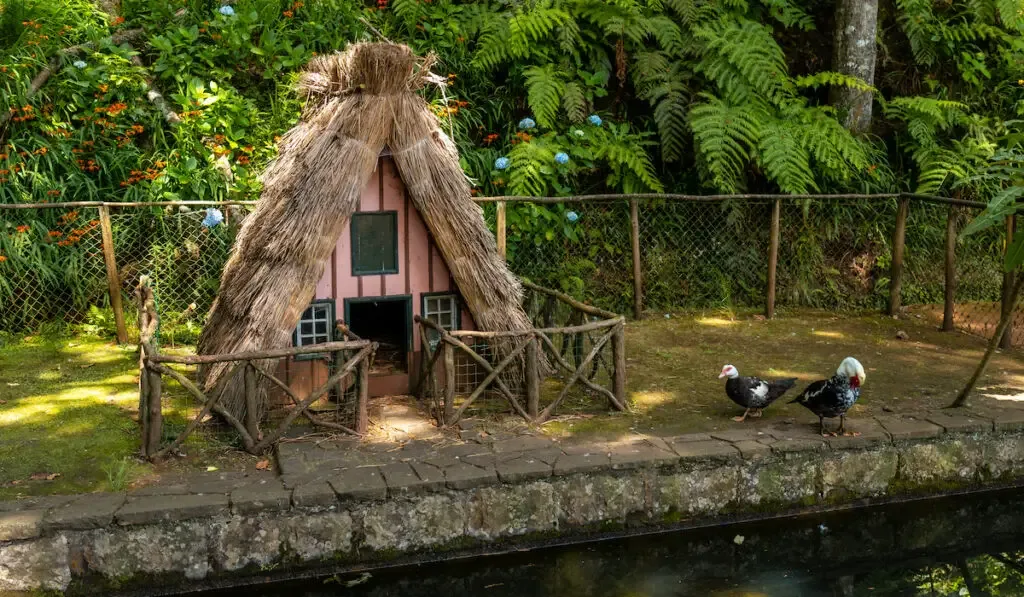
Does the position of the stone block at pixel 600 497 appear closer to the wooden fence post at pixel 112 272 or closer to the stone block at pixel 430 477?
the stone block at pixel 430 477

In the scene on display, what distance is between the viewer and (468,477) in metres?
6.18

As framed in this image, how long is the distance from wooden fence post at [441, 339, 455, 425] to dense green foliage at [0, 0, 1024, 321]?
4.13 metres

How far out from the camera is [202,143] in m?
10.9

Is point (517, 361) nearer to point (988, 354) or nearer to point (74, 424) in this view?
point (74, 424)

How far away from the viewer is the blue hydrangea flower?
971 centimetres

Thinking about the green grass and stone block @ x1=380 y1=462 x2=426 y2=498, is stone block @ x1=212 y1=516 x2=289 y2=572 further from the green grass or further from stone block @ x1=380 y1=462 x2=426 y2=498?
the green grass

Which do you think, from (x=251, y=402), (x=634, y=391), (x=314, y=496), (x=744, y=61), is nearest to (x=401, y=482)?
(x=314, y=496)

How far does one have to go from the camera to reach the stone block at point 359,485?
5.98m

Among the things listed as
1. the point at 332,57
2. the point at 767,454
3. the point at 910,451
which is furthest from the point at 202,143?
the point at 910,451

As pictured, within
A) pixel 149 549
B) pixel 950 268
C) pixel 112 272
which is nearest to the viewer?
pixel 149 549

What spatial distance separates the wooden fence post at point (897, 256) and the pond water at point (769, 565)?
4.09 meters

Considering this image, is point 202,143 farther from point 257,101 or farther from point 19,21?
point 19,21

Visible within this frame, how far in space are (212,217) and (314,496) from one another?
182 inches

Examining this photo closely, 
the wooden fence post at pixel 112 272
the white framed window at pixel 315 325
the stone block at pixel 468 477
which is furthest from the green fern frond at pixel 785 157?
the wooden fence post at pixel 112 272
